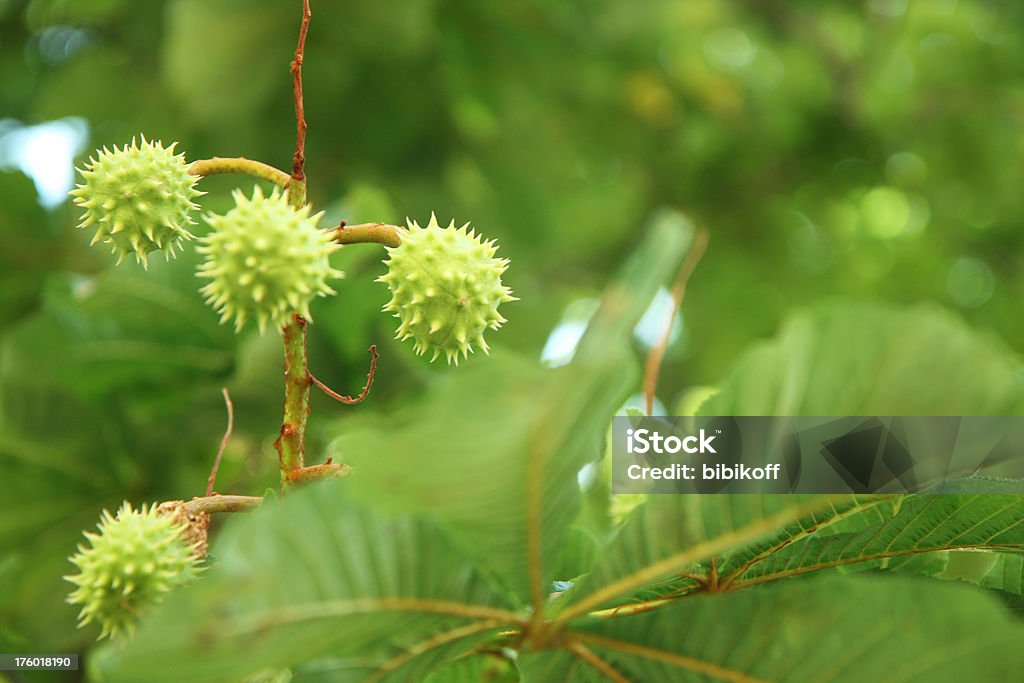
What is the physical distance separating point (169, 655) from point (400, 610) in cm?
16

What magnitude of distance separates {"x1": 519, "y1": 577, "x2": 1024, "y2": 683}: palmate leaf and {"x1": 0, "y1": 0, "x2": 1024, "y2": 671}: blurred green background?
254 mm

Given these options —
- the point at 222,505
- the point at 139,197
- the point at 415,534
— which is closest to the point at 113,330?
the point at 139,197

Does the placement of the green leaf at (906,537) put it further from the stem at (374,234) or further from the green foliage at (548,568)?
the stem at (374,234)

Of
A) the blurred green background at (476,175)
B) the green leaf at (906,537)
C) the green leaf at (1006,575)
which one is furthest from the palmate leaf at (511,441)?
the green leaf at (1006,575)

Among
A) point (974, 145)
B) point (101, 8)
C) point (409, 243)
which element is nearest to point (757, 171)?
point (974, 145)

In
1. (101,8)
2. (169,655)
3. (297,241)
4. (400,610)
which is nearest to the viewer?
(169,655)

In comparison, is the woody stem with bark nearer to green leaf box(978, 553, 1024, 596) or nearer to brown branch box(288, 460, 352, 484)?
brown branch box(288, 460, 352, 484)

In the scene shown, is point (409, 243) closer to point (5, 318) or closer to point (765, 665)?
point (765, 665)

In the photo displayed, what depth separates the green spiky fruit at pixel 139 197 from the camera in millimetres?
901

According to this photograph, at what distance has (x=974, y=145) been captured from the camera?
3855 millimetres

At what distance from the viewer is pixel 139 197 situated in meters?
0.90

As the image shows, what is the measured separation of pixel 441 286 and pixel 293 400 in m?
0.18

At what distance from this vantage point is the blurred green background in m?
1.83
